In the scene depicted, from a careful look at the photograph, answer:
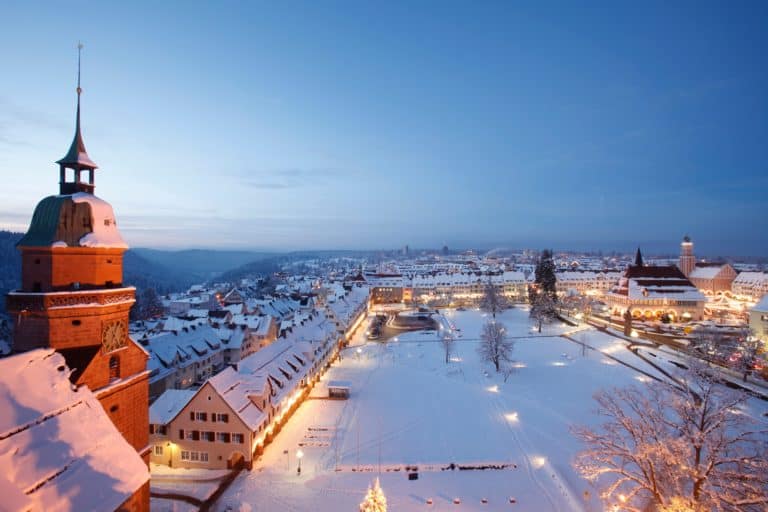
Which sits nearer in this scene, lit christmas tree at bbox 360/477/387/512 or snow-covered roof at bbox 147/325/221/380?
lit christmas tree at bbox 360/477/387/512

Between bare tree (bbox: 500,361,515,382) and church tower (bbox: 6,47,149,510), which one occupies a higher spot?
church tower (bbox: 6,47,149,510)

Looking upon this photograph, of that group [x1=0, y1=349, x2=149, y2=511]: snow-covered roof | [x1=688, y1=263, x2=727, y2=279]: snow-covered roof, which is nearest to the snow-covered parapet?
[x1=0, y1=349, x2=149, y2=511]: snow-covered roof

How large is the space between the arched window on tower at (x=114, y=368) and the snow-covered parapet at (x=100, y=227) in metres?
4.09

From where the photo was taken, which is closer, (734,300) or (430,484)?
(430,484)

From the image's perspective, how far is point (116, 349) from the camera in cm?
1544

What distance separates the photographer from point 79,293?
46.4 feet

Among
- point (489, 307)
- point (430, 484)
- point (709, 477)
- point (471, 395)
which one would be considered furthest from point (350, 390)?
point (489, 307)

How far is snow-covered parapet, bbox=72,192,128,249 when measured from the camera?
14531 mm

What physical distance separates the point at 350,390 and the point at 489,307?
4627 cm

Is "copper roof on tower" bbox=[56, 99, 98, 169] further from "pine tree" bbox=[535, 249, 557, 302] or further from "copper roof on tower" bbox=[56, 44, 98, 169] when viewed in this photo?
"pine tree" bbox=[535, 249, 557, 302]

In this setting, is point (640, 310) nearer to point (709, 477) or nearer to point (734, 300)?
point (734, 300)

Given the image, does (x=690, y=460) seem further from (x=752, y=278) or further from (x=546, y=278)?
(x=752, y=278)

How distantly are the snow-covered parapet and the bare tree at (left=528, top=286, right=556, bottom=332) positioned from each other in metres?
56.7

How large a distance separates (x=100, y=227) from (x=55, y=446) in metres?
7.28
